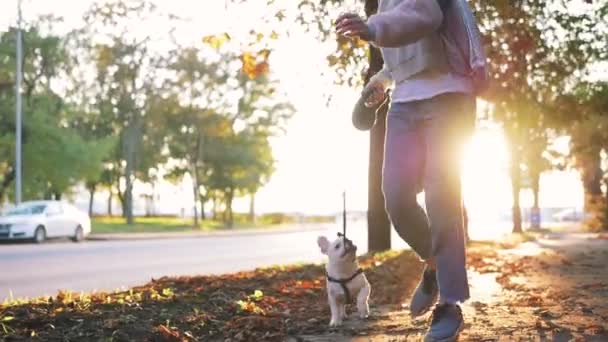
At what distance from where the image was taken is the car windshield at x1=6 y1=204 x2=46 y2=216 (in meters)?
27.0

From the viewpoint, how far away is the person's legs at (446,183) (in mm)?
3859

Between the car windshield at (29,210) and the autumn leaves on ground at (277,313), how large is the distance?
66.6ft

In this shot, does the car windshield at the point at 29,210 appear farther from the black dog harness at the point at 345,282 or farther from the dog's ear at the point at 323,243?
the black dog harness at the point at 345,282

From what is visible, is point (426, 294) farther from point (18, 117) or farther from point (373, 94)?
point (18, 117)

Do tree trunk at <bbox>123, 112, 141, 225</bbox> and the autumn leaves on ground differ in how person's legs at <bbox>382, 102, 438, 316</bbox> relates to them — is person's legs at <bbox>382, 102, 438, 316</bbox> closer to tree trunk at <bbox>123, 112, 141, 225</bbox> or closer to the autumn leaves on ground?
the autumn leaves on ground

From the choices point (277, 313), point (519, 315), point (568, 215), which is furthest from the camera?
point (568, 215)

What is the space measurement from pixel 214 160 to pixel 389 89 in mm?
52291

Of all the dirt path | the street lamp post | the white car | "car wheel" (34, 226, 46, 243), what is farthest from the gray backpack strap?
the street lamp post

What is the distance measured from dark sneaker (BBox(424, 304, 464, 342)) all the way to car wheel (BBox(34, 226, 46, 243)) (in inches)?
961

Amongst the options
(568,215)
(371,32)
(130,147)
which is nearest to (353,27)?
(371,32)

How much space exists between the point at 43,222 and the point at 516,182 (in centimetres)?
1884

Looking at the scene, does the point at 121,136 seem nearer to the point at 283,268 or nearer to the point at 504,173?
the point at 504,173

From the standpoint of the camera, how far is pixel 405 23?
3.69 m

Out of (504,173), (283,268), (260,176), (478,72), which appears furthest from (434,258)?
(260,176)
